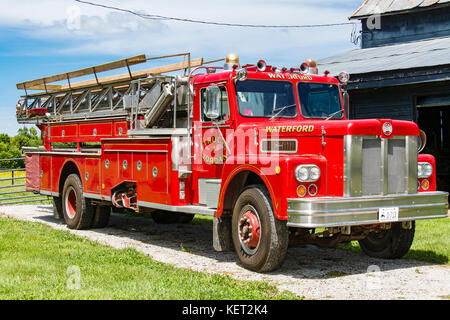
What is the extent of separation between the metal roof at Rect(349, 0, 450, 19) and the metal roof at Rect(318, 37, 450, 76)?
164cm

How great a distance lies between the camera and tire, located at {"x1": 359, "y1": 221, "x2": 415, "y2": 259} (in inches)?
328

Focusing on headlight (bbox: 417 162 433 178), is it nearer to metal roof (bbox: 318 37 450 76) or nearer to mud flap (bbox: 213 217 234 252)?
mud flap (bbox: 213 217 234 252)

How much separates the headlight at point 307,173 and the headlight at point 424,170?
1.72m

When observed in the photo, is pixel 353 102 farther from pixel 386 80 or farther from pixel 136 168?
pixel 136 168

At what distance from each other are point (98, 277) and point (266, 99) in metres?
3.33

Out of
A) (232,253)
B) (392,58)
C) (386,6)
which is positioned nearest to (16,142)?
(386,6)

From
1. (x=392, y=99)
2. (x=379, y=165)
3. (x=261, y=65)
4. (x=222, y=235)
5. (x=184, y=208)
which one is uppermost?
(x=392, y=99)

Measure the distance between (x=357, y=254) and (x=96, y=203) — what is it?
17.3ft

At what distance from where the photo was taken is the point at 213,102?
8.13 meters

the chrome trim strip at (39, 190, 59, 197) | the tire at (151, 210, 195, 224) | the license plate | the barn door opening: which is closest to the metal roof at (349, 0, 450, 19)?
the barn door opening

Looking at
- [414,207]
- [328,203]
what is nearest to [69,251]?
[328,203]

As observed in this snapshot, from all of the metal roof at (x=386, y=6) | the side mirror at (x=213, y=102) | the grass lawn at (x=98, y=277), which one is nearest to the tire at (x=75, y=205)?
the grass lawn at (x=98, y=277)

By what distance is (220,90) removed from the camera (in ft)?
27.4

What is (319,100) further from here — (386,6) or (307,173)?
(386,6)
